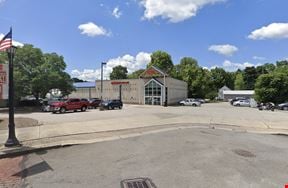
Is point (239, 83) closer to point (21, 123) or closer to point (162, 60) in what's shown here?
point (162, 60)

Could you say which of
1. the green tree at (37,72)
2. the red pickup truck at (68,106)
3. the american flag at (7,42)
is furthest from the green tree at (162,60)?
the american flag at (7,42)

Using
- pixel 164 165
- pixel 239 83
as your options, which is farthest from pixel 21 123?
pixel 239 83

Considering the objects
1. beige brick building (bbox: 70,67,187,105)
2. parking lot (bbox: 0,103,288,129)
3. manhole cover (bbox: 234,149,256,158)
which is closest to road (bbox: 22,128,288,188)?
manhole cover (bbox: 234,149,256,158)

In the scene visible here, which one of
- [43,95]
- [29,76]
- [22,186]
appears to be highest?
[29,76]

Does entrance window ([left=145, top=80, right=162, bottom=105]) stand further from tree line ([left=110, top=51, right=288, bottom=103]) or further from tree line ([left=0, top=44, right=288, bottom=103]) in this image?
tree line ([left=110, top=51, right=288, bottom=103])

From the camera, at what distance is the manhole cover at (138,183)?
5.51 m

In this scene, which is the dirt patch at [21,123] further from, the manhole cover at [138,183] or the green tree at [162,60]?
the green tree at [162,60]

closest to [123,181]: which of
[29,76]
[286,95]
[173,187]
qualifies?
[173,187]

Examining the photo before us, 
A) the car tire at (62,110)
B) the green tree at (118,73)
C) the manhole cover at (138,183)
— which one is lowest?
the manhole cover at (138,183)

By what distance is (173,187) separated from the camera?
5383mm

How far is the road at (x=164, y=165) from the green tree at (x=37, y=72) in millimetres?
30086

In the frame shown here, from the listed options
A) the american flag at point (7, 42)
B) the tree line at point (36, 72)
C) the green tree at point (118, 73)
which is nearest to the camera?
the american flag at point (7, 42)

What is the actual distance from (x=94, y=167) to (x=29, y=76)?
34847 mm

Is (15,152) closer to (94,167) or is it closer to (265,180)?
(94,167)
